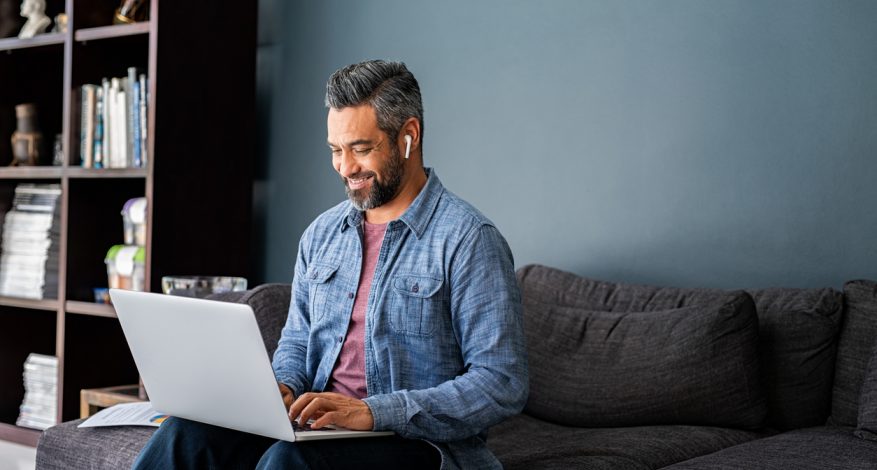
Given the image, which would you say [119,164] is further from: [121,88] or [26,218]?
[26,218]

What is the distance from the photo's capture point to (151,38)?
122 inches

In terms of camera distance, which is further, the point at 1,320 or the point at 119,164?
the point at 1,320

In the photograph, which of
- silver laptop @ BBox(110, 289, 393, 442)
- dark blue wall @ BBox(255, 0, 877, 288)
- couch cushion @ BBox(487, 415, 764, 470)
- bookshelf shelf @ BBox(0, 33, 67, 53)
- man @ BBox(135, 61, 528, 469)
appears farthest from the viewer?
bookshelf shelf @ BBox(0, 33, 67, 53)

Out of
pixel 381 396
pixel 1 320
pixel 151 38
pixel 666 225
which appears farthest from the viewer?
pixel 1 320

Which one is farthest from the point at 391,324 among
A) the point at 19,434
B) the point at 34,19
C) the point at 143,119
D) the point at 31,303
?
the point at 34,19

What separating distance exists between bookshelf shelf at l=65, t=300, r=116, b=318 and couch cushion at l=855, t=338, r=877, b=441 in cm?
221

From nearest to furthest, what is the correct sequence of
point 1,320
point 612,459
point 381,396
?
1. point 381,396
2. point 612,459
3. point 1,320

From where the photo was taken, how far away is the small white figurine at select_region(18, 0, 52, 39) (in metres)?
3.53

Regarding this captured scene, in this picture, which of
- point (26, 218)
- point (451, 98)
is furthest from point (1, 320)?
point (451, 98)

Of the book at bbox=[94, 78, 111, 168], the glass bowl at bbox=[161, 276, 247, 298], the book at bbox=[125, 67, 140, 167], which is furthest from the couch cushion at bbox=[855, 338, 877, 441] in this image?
the book at bbox=[94, 78, 111, 168]

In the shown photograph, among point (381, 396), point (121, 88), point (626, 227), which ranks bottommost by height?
point (381, 396)

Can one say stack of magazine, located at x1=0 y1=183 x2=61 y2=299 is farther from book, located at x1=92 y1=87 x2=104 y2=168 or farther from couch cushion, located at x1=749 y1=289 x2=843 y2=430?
couch cushion, located at x1=749 y1=289 x2=843 y2=430

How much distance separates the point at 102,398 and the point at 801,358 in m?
2.05

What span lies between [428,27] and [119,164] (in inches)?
43.9
